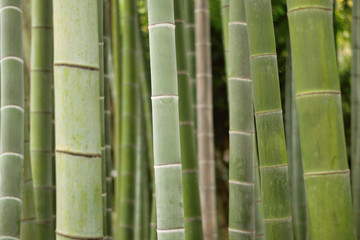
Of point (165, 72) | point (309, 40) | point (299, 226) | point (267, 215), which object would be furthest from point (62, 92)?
point (299, 226)

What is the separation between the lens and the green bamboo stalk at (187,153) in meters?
1.81

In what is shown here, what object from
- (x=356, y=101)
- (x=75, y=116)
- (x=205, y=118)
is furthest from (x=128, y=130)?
(x=75, y=116)

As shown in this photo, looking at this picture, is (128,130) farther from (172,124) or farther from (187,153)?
(172,124)

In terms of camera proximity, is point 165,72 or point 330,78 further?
point 165,72

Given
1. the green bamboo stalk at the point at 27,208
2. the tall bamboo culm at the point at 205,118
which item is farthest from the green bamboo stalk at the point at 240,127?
the tall bamboo culm at the point at 205,118

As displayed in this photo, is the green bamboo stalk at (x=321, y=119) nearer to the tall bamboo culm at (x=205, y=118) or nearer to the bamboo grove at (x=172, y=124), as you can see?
the bamboo grove at (x=172, y=124)

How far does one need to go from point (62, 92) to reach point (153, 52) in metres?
0.29

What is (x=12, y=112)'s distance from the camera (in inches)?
59.6

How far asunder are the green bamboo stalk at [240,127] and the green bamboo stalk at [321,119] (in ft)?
1.83

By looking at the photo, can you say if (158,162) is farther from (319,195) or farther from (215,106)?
(215,106)

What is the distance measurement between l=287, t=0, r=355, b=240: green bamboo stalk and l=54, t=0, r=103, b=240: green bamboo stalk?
48cm

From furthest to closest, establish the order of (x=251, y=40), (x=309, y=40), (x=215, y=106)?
(x=215, y=106) < (x=251, y=40) < (x=309, y=40)

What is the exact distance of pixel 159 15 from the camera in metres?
1.27

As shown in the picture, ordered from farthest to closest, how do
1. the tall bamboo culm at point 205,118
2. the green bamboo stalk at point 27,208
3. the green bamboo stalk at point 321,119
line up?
the tall bamboo culm at point 205,118
the green bamboo stalk at point 27,208
the green bamboo stalk at point 321,119
